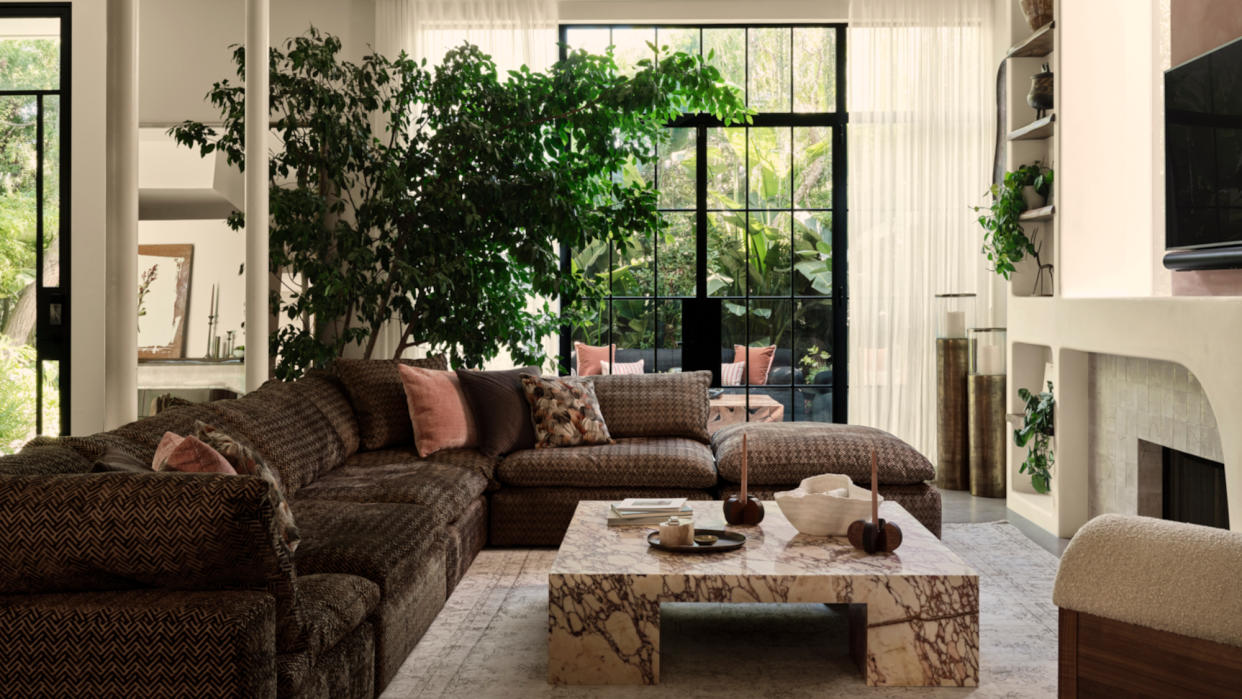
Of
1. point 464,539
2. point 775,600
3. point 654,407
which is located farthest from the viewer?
point 654,407

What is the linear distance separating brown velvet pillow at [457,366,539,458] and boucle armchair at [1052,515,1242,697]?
3.03m

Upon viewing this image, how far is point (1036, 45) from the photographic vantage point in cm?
549

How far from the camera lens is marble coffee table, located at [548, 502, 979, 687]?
2879 millimetres

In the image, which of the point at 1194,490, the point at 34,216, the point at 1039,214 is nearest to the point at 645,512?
the point at 1194,490

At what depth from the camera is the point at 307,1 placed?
6617 millimetres

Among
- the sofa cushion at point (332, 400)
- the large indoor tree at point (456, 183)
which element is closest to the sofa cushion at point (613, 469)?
the sofa cushion at point (332, 400)

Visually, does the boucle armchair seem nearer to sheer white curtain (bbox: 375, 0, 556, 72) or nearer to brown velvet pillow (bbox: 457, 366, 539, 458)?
brown velvet pillow (bbox: 457, 366, 539, 458)

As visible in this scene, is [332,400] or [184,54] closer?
[332,400]

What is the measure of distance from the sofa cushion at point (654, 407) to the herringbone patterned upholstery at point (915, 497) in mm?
653

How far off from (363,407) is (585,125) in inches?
78.6

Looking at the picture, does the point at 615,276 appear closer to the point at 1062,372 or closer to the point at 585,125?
the point at 585,125

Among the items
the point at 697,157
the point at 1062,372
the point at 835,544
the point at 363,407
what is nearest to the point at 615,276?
the point at 697,157

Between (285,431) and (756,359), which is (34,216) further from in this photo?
(756,359)

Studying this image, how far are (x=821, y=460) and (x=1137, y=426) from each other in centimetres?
125
